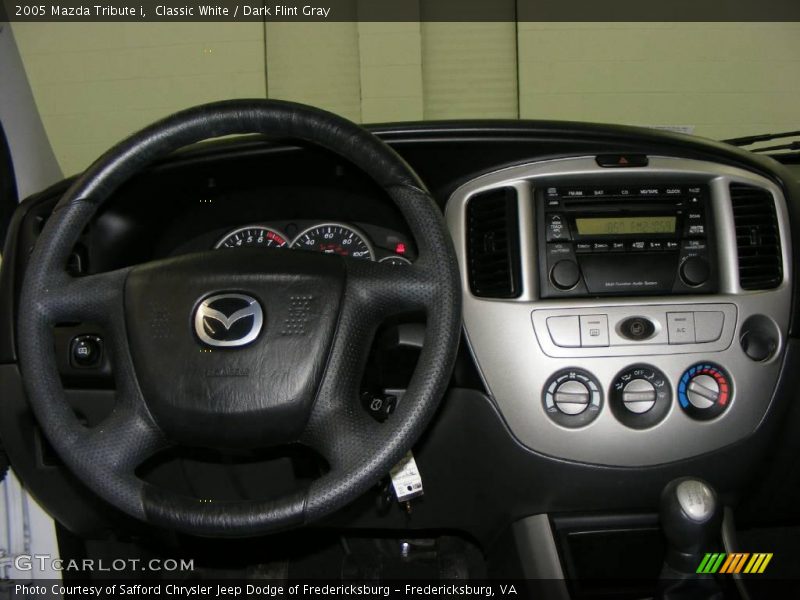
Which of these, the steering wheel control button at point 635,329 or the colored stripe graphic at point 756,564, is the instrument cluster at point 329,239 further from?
the colored stripe graphic at point 756,564

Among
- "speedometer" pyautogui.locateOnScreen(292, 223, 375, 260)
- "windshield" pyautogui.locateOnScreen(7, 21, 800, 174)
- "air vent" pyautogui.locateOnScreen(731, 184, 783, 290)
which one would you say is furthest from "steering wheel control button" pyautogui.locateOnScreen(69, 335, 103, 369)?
"windshield" pyautogui.locateOnScreen(7, 21, 800, 174)

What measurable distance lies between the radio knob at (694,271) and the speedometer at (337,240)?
1.83 feet

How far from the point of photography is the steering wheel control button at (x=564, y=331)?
3.77 feet

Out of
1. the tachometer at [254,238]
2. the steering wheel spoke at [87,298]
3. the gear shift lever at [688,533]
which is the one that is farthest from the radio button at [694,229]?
the steering wheel spoke at [87,298]

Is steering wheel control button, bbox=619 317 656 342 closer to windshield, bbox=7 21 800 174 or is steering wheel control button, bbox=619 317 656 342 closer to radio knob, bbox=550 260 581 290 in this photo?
radio knob, bbox=550 260 581 290

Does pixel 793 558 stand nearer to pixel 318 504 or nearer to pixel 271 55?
pixel 318 504

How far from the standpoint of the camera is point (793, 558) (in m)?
1.63

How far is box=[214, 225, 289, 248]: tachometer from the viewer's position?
1386 mm

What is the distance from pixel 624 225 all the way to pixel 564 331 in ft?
0.70

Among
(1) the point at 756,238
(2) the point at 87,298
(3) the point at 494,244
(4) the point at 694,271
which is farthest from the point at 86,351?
(1) the point at 756,238

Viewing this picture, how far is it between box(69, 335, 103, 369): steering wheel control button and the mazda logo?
1.35 ft

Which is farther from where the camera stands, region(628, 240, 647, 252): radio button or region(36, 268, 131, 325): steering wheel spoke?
region(628, 240, 647, 252): radio button

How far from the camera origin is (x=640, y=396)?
3.80 feet

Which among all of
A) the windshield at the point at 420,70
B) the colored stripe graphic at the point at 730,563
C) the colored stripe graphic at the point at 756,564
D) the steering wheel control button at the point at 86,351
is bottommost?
the colored stripe graphic at the point at 756,564
